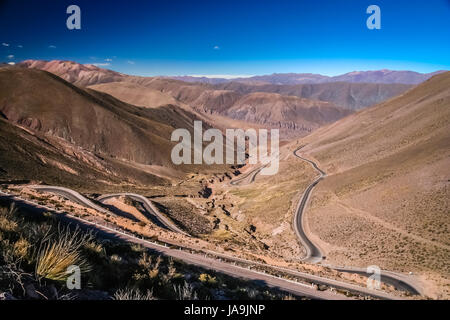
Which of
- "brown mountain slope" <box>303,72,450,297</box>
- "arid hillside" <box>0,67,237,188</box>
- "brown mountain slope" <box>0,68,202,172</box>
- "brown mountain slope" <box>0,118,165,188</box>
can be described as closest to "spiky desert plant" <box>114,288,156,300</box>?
"brown mountain slope" <box>303,72,450,297</box>

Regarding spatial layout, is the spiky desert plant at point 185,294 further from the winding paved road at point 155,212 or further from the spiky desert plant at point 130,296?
the winding paved road at point 155,212

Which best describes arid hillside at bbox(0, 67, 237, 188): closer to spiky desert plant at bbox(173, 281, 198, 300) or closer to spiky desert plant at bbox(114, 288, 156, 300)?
spiky desert plant at bbox(173, 281, 198, 300)

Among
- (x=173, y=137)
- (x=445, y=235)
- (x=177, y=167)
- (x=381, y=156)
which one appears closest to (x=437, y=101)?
(x=381, y=156)

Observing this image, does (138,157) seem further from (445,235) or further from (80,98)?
(445,235)

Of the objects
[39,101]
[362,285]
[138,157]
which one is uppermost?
[39,101]

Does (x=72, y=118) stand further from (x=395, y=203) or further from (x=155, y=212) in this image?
(x=395, y=203)

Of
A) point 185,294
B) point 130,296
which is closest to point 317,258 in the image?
point 185,294
